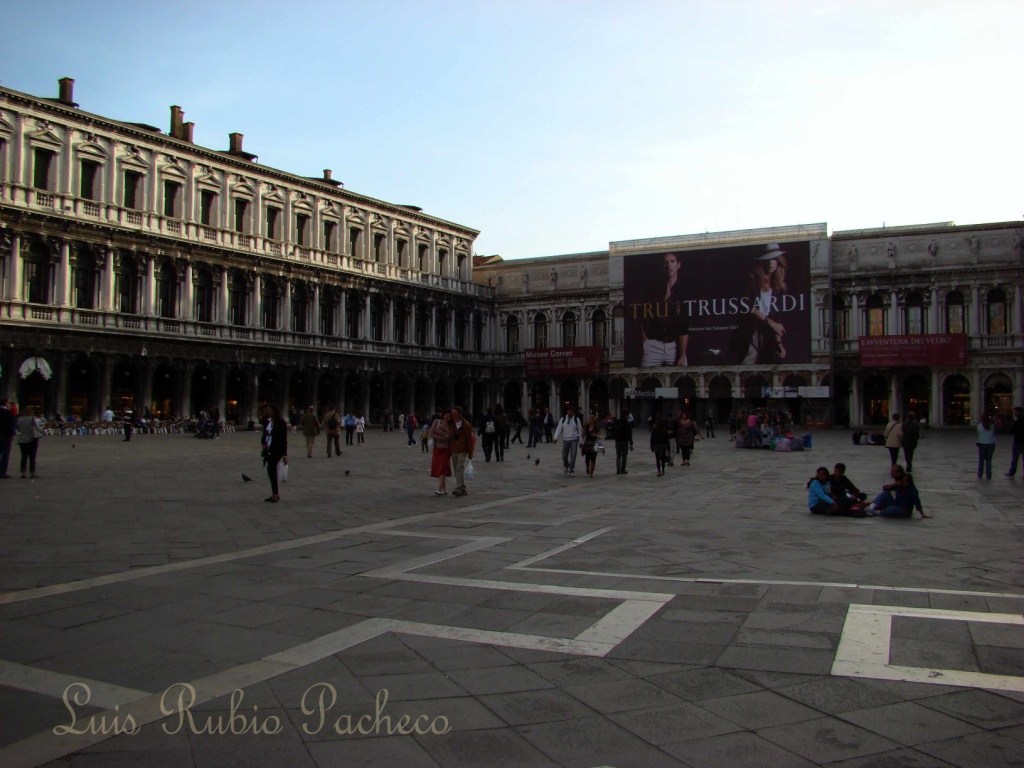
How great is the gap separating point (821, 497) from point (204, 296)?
110ft

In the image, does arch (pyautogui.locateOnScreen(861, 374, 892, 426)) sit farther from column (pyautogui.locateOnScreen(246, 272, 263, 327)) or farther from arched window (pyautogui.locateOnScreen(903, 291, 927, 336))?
column (pyautogui.locateOnScreen(246, 272, 263, 327))

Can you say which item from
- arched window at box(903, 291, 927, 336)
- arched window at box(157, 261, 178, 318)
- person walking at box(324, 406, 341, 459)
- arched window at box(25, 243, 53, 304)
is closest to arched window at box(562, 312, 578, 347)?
arched window at box(903, 291, 927, 336)

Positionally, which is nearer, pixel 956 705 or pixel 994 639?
pixel 956 705

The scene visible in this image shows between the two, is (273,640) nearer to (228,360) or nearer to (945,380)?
(228,360)

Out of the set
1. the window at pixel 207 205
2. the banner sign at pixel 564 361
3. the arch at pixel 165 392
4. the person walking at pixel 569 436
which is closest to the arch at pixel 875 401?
the banner sign at pixel 564 361

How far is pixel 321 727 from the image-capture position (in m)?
3.67

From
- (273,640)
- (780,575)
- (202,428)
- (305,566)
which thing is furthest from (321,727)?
(202,428)

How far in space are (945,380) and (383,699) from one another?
159ft

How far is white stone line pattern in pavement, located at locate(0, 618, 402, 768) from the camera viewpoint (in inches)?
133

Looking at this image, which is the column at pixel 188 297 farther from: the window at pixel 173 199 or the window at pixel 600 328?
the window at pixel 600 328

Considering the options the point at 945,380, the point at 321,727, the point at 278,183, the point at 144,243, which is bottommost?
the point at 321,727

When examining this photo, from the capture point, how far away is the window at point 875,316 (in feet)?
156

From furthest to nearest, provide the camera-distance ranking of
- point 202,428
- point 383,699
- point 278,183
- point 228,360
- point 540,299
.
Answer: point 540,299, point 278,183, point 228,360, point 202,428, point 383,699

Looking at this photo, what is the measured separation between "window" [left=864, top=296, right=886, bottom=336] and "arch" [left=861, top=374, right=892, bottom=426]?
2.65 meters
